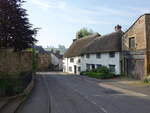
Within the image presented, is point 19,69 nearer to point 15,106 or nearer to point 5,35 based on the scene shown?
point 5,35

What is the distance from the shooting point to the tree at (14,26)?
28.1m

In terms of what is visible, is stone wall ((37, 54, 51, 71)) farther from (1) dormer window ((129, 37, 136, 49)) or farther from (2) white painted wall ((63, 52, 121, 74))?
(1) dormer window ((129, 37, 136, 49))

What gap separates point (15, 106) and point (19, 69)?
20.0 meters

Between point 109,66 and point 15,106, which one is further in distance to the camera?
point 109,66

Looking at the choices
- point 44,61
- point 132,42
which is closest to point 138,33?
point 132,42

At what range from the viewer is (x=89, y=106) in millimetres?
14359

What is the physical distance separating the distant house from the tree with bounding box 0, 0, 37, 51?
46.0ft

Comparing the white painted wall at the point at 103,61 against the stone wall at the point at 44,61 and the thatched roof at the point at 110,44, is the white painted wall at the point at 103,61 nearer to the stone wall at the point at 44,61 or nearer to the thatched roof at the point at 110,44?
the thatched roof at the point at 110,44

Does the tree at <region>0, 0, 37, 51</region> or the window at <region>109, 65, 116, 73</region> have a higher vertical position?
the tree at <region>0, 0, 37, 51</region>

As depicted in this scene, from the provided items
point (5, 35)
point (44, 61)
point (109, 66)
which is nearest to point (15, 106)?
point (5, 35)

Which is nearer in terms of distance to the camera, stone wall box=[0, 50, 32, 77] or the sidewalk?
the sidewalk

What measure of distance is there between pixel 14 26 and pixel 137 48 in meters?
16.1

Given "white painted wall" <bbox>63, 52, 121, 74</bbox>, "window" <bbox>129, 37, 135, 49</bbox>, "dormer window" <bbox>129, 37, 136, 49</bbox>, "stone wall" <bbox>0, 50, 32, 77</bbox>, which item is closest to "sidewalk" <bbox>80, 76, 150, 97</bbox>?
"dormer window" <bbox>129, 37, 136, 49</bbox>

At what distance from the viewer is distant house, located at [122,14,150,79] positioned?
3198 cm
